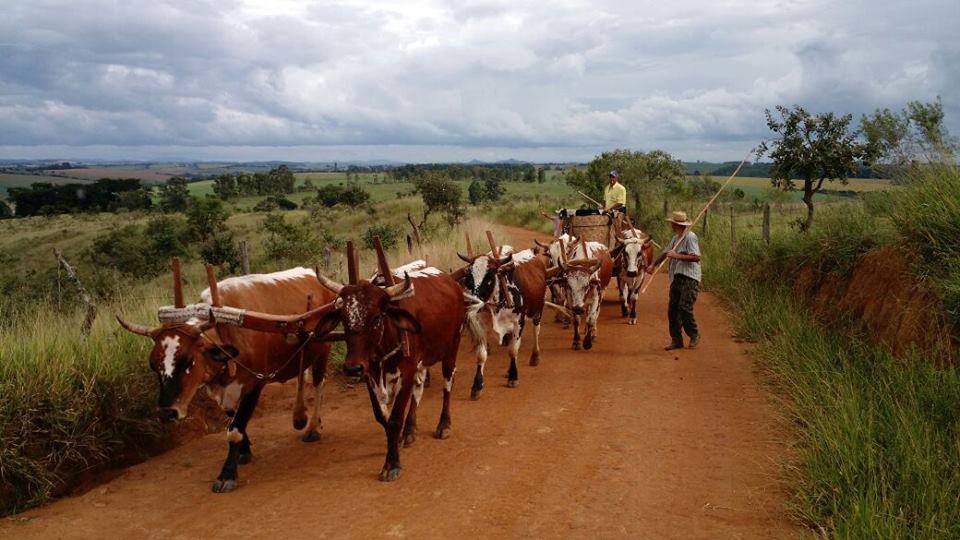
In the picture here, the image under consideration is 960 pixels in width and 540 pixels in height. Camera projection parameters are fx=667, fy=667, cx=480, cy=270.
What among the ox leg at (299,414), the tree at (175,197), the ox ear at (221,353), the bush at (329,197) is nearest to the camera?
the ox ear at (221,353)

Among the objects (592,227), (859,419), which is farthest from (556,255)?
(859,419)

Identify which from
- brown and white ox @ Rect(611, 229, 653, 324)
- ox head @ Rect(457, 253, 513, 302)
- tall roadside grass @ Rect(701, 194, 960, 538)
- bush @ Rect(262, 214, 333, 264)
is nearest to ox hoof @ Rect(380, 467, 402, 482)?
ox head @ Rect(457, 253, 513, 302)

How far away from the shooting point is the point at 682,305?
1029 cm

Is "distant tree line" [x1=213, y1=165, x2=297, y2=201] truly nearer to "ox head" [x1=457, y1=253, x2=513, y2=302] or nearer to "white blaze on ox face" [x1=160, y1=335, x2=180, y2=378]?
"ox head" [x1=457, y1=253, x2=513, y2=302]

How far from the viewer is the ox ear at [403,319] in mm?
5785

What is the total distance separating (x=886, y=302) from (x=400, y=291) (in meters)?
6.09

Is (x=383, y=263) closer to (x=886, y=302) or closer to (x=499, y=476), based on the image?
(x=499, y=476)

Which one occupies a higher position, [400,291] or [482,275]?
[400,291]

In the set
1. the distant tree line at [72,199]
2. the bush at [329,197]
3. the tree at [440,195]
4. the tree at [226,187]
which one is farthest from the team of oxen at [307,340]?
the tree at [226,187]

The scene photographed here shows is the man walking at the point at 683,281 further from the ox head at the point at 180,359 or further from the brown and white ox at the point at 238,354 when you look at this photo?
the ox head at the point at 180,359

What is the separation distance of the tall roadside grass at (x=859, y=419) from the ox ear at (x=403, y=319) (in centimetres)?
337

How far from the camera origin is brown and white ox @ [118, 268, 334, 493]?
5414 millimetres

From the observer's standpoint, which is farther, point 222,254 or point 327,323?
point 222,254

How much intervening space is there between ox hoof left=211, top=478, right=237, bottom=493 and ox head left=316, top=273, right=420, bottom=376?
159 centimetres
